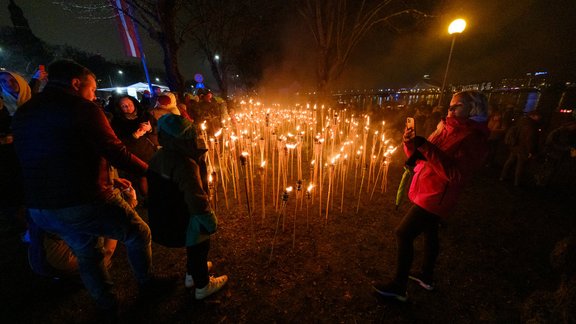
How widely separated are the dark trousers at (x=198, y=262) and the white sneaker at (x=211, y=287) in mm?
65

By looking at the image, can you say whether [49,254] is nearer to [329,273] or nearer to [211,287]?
[211,287]

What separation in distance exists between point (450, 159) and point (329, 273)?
211 cm

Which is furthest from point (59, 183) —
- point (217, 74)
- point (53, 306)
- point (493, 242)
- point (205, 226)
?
point (217, 74)

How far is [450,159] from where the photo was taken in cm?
228

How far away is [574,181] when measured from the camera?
6203mm

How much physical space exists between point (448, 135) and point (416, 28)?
12.1 metres

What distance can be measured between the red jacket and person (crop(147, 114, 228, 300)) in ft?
7.06

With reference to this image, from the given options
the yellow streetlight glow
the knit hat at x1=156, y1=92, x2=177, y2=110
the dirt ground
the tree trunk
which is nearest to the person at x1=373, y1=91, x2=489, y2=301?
the dirt ground

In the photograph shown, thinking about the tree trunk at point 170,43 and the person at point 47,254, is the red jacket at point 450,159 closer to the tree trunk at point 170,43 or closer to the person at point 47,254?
the person at point 47,254

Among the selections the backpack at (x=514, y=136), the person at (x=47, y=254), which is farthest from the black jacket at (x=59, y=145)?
the backpack at (x=514, y=136)

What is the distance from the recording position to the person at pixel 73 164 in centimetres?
192

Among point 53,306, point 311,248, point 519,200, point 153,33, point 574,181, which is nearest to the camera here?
point 53,306

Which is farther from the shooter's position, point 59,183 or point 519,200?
point 519,200

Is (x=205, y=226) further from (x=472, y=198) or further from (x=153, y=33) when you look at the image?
(x=153, y=33)
